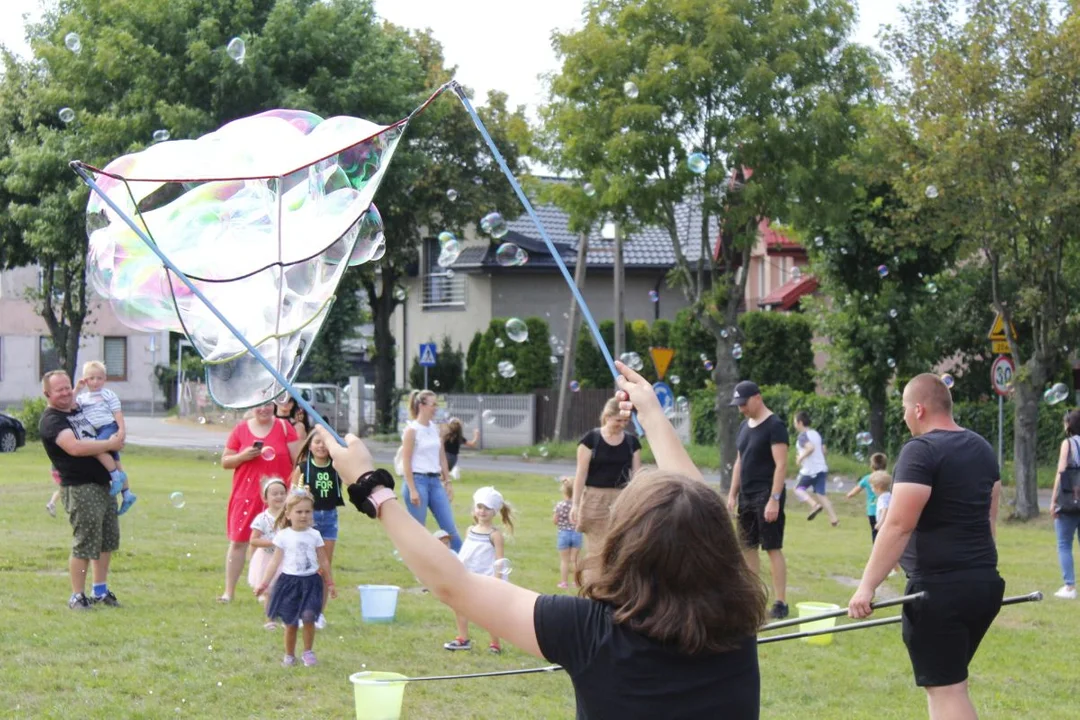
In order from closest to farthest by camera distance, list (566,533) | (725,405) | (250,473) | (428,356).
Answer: (250,473) < (566,533) < (725,405) < (428,356)

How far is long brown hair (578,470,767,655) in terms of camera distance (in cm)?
259

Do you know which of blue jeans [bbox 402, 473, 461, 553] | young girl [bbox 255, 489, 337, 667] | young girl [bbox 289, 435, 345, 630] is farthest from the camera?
Answer: blue jeans [bbox 402, 473, 461, 553]

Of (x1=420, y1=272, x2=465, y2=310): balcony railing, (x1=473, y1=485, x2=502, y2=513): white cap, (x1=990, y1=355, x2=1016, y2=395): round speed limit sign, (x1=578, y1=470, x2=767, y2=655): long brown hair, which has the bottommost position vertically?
(x1=473, y1=485, x2=502, y2=513): white cap

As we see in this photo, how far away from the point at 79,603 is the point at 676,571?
769 cm

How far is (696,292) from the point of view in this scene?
835 inches

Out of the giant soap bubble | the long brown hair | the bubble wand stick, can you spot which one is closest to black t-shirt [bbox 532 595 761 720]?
the long brown hair

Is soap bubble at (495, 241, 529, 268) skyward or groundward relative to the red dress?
skyward

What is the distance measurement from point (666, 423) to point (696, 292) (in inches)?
696

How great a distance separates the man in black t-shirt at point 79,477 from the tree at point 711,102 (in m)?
10.9

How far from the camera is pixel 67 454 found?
923cm

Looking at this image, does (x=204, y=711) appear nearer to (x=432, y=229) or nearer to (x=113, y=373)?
(x=432, y=229)

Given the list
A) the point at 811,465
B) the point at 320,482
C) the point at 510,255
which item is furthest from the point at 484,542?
the point at 811,465

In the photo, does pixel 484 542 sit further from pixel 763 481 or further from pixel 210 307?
pixel 210 307

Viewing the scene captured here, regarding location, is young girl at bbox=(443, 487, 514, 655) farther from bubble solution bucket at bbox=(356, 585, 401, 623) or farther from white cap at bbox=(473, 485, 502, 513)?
bubble solution bucket at bbox=(356, 585, 401, 623)
